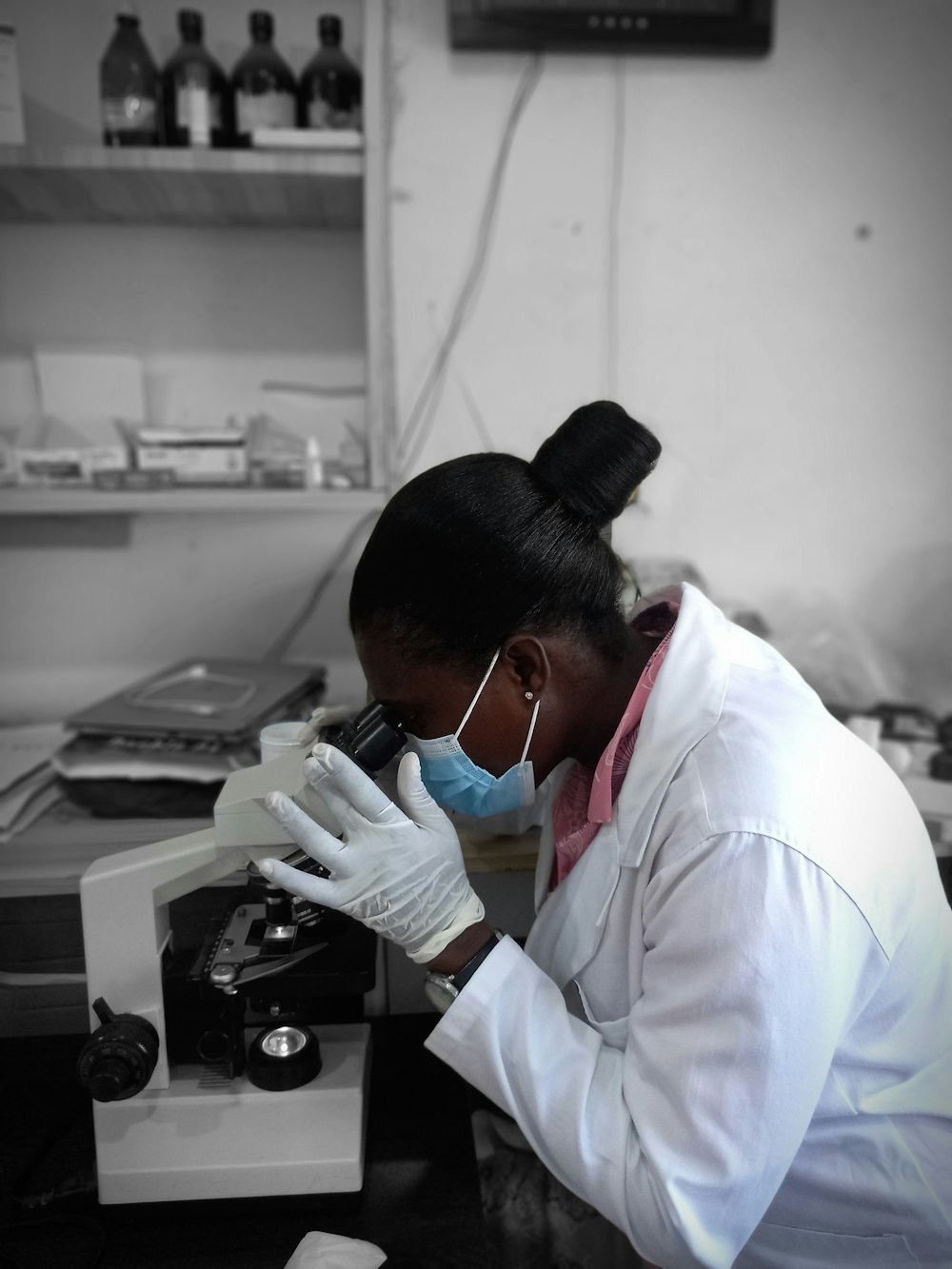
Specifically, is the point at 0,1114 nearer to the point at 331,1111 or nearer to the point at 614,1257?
the point at 331,1111

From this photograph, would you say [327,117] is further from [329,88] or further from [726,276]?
[726,276]

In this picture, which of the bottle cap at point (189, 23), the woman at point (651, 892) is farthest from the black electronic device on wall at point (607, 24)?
the woman at point (651, 892)

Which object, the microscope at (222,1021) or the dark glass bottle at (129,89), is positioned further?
the dark glass bottle at (129,89)

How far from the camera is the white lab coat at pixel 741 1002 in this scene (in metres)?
0.72

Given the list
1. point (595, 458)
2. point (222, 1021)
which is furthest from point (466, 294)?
point (222, 1021)

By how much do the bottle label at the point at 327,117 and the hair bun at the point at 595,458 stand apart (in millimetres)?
932

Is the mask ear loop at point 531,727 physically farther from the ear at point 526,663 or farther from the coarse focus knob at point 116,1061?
the coarse focus knob at point 116,1061

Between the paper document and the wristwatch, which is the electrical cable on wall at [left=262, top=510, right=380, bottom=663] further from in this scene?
the wristwatch

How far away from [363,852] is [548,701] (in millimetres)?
241

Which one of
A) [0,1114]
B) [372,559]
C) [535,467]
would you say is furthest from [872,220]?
[0,1114]

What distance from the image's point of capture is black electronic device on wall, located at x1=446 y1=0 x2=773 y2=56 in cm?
163

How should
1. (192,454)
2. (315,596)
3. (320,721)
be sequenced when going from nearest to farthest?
(320,721) → (192,454) → (315,596)

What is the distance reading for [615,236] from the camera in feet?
5.85

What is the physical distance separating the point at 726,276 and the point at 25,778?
5.17 ft
